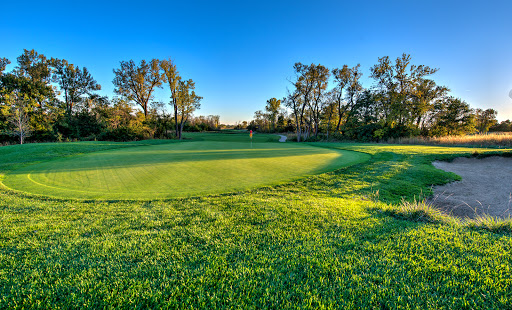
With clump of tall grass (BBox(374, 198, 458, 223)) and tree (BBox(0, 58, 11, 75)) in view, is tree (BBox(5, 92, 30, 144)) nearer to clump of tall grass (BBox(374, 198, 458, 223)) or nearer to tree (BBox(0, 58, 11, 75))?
tree (BBox(0, 58, 11, 75))

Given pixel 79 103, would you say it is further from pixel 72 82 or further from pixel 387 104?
pixel 387 104

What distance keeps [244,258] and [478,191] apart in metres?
6.77

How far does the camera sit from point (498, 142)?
14.5 metres

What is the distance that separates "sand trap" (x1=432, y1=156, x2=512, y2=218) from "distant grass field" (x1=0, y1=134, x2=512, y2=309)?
2139mm

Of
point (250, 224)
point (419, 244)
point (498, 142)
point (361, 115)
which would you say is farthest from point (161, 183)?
point (361, 115)

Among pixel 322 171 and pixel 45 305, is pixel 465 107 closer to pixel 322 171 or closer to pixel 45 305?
pixel 322 171

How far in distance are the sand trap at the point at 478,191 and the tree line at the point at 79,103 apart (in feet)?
104

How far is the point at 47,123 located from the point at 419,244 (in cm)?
3736

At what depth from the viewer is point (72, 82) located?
3106cm

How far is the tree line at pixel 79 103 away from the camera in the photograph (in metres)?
23.2

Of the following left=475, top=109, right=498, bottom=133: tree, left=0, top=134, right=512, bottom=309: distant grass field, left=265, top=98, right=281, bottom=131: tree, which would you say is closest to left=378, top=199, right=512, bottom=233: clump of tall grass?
left=0, top=134, right=512, bottom=309: distant grass field

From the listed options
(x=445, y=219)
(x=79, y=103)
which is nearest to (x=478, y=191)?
(x=445, y=219)

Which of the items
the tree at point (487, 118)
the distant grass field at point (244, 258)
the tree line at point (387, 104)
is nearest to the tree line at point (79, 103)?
the tree line at point (387, 104)

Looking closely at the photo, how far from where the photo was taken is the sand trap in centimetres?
409
